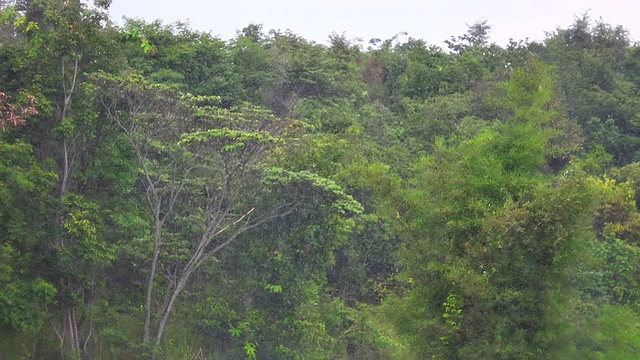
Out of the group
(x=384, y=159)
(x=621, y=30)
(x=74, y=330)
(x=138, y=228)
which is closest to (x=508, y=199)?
(x=138, y=228)

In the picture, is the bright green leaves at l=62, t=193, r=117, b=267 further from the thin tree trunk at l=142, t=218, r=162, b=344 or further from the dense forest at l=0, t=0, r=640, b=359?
the thin tree trunk at l=142, t=218, r=162, b=344

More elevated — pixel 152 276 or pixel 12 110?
pixel 12 110

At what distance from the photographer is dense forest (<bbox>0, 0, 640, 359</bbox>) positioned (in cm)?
1152

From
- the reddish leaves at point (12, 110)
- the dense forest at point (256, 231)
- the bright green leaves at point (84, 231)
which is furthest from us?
the bright green leaves at point (84, 231)

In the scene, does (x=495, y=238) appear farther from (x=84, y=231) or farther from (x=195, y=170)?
(x=195, y=170)

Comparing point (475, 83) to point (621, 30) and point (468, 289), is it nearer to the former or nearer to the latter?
point (621, 30)

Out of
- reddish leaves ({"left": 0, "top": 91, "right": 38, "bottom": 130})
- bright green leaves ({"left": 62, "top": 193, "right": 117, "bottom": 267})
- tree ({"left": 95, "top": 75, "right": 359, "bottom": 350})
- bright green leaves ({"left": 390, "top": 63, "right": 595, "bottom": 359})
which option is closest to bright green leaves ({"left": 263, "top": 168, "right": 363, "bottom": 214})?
tree ({"left": 95, "top": 75, "right": 359, "bottom": 350})

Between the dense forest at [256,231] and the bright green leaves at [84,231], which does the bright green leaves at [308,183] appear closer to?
the dense forest at [256,231]

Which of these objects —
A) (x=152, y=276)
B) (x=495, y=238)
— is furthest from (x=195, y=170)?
(x=495, y=238)

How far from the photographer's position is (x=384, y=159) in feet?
71.4

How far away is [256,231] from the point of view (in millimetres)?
16391

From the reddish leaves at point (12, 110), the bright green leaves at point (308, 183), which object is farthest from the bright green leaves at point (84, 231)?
the bright green leaves at point (308, 183)

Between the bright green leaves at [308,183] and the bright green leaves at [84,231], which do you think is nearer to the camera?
the bright green leaves at [84,231]

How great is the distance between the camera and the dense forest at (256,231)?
11523 mm
